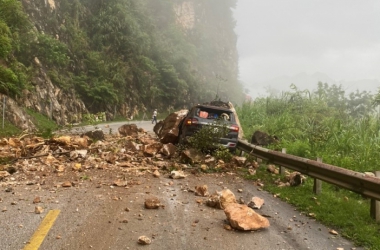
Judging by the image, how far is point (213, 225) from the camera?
408 centimetres

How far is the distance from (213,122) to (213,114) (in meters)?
0.51

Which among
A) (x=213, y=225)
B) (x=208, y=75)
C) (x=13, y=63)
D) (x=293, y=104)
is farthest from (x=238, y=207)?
(x=208, y=75)

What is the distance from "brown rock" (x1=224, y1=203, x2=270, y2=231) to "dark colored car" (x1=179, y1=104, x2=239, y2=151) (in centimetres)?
492

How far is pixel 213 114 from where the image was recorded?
9586 mm

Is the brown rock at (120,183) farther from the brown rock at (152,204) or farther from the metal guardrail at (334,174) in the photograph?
the metal guardrail at (334,174)

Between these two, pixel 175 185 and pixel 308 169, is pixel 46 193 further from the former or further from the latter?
pixel 308 169

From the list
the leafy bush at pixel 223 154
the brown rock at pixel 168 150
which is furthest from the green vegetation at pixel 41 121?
the leafy bush at pixel 223 154

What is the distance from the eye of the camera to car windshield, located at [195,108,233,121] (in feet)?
31.1

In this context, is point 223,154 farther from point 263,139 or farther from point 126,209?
point 126,209

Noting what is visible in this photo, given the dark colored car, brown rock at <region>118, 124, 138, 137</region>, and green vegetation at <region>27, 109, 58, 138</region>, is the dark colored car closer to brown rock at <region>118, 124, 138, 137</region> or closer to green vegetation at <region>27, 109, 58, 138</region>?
brown rock at <region>118, 124, 138, 137</region>

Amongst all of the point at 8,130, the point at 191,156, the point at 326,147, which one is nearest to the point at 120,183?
the point at 191,156

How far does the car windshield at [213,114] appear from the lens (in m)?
9.47

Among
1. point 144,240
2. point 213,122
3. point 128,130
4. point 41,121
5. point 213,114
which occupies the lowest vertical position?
point 144,240

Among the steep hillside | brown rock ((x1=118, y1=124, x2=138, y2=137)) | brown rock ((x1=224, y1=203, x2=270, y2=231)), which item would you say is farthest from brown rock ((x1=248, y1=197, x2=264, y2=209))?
the steep hillside
